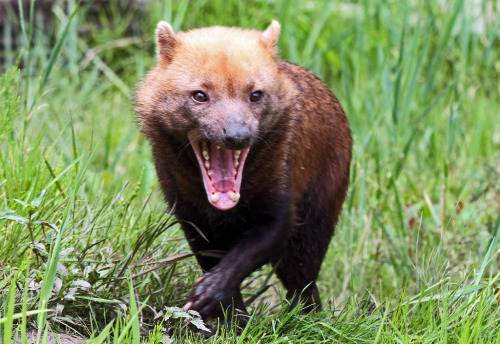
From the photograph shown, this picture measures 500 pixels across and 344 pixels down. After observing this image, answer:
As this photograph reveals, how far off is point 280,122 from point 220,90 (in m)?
0.39

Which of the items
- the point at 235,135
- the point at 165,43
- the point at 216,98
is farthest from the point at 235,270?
the point at 165,43

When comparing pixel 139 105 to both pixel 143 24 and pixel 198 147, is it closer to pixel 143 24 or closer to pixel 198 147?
pixel 198 147

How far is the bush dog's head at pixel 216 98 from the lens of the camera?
3135 mm

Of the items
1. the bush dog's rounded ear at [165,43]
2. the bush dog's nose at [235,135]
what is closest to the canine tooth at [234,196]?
the bush dog's nose at [235,135]

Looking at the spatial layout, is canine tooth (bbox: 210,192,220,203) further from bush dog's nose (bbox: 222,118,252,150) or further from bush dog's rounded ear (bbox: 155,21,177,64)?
bush dog's rounded ear (bbox: 155,21,177,64)

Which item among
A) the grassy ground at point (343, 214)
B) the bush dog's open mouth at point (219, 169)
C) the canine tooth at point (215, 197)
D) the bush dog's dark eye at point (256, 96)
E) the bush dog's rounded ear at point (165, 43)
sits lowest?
the grassy ground at point (343, 214)

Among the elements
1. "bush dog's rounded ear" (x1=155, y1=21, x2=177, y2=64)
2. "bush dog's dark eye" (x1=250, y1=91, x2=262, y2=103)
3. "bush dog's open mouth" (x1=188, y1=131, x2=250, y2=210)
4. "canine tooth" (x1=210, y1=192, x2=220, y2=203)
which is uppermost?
"bush dog's rounded ear" (x1=155, y1=21, x2=177, y2=64)

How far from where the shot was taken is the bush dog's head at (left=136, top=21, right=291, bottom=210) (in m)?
3.13

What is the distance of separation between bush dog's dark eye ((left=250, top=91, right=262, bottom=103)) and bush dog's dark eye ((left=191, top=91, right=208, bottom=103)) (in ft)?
0.65

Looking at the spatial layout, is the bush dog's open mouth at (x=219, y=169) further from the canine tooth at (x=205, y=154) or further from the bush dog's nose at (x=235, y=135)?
the bush dog's nose at (x=235, y=135)

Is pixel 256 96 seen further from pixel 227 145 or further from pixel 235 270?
pixel 235 270

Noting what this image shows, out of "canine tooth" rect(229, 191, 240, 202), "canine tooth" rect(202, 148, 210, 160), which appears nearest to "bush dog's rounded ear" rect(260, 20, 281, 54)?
"canine tooth" rect(202, 148, 210, 160)

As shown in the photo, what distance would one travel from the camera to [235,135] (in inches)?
118

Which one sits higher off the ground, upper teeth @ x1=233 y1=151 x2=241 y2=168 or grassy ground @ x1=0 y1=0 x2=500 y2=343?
upper teeth @ x1=233 y1=151 x2=241 y2=168
